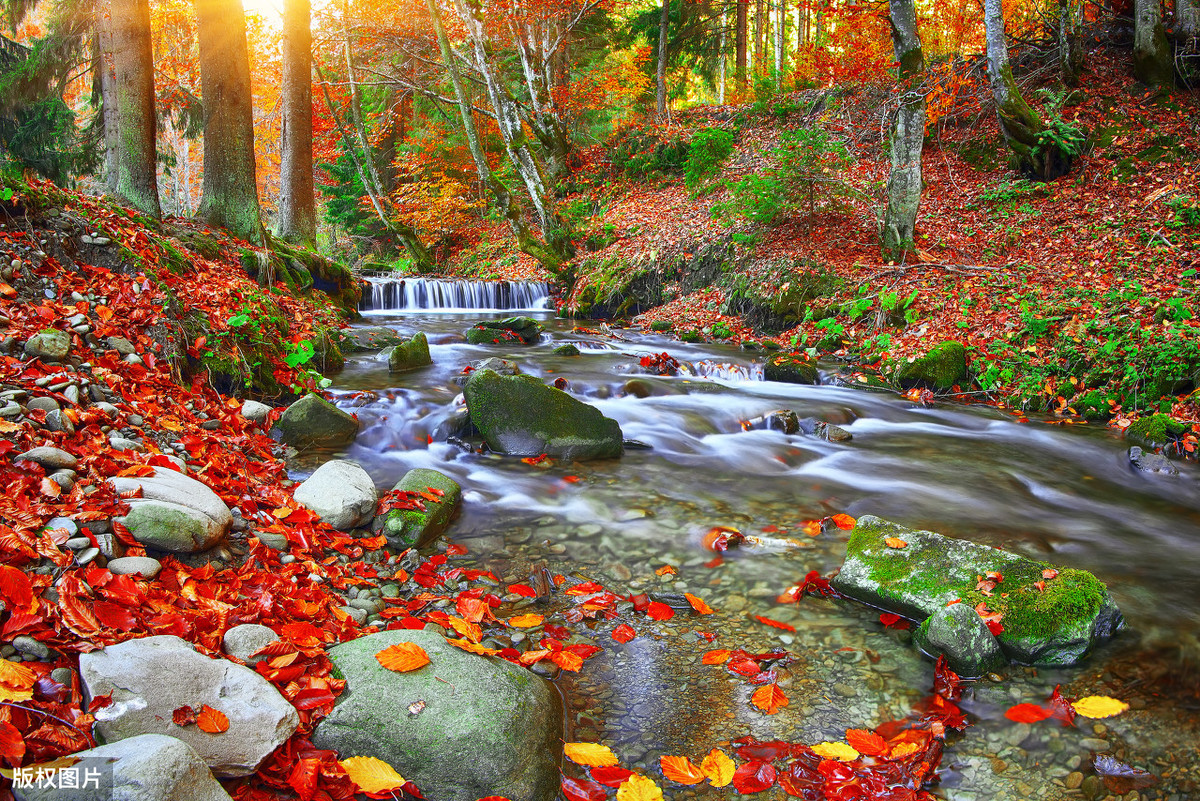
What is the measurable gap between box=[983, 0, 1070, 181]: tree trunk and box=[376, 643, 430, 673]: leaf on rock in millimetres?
12984

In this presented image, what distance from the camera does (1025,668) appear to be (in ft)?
10.0

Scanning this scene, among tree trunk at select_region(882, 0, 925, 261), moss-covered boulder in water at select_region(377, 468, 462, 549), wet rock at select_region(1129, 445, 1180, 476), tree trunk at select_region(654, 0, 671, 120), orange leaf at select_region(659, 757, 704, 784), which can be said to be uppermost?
tree trunk at select_region(654, 0, 671, 120)

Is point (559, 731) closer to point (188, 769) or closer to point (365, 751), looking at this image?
point (365, 751)

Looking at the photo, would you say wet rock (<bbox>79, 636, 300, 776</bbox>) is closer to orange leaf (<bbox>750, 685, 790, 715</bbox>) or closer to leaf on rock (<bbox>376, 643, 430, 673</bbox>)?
leaf on rock (<bbox>376, 643, 430, 673</bbox>)

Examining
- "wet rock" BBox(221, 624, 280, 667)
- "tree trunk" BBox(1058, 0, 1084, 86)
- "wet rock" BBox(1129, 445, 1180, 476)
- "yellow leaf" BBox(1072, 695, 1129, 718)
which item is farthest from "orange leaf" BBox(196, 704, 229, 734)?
"tree trunk" BBox(1058, 0, 1084, 86)

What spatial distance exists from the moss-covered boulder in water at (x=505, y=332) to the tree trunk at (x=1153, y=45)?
1261cm

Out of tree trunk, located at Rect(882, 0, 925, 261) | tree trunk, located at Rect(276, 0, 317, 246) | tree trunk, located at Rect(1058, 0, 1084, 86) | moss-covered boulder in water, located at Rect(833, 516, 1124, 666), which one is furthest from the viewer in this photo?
tree trunk, located at Rect(1058, 0, 1084, 86)

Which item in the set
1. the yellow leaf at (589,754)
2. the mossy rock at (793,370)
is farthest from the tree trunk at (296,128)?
the yellow leaf at (589,754)

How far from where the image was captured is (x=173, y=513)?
3.02 m

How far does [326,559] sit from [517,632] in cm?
126

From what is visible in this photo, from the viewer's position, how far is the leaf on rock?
2.60m

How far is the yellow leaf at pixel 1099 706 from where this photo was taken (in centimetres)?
277

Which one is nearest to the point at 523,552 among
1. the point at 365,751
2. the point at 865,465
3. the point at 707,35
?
the point at 365,751

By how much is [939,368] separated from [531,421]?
5.97 metres
